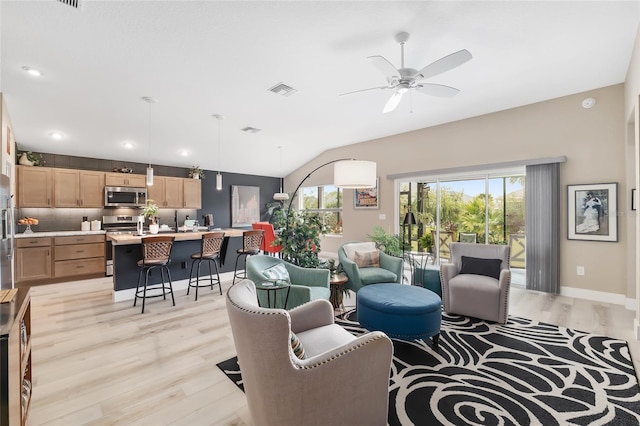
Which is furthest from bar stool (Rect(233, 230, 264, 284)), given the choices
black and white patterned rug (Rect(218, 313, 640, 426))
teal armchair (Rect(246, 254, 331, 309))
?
black and white patterned rug (Rect(218, 313, 640, 426))

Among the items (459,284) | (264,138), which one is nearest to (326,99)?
(264,138)

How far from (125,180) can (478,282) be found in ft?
22.5

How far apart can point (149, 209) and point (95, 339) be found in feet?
7.27

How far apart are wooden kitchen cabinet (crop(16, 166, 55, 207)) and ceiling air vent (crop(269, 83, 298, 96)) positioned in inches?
180

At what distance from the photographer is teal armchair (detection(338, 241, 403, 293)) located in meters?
3.68

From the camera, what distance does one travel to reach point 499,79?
157 inches

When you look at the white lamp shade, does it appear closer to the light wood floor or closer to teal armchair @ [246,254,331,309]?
teal armchair @ [246,254,331,309]

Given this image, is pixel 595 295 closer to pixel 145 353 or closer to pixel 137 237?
pixel 145 353

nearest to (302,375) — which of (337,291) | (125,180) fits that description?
(337,291)

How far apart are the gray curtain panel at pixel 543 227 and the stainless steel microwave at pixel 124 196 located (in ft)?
24.7

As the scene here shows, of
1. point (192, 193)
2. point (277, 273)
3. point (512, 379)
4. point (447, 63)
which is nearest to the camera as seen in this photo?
point (512, 379)

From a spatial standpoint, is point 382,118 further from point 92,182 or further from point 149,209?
point 92,182

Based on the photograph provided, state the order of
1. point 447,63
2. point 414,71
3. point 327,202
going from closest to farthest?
point 447,63
point 414,71
point 327,202

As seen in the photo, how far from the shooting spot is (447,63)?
2.62m
